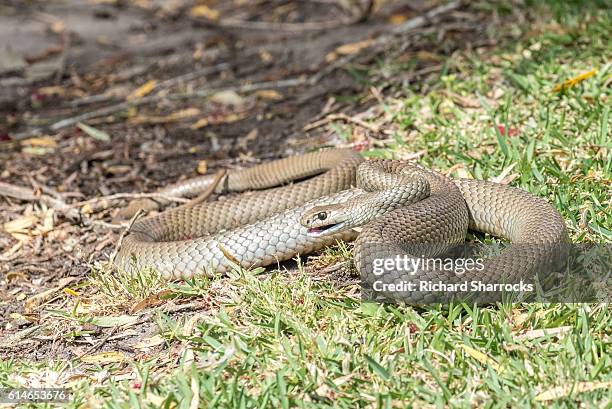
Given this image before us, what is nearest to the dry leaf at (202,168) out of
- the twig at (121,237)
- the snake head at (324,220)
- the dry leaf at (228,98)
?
the twig at (121,237)

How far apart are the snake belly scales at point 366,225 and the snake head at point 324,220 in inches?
0.8

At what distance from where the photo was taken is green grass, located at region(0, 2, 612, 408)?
3.99 metres

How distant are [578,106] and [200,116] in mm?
4037

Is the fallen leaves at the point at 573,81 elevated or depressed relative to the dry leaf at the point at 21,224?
elevated

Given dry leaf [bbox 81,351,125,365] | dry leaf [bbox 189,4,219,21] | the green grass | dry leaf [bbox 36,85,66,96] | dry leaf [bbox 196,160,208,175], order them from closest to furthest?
the green grass → dry leaf [bbox 81,351,125,365] → dry leaf [bbox 196,160,208,175] → dry leaf [bbox 36,85,66,96] → dry leaf [bbox 189,4,219,21]

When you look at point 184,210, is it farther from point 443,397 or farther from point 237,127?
point 443,397

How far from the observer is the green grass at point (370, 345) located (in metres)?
3.99

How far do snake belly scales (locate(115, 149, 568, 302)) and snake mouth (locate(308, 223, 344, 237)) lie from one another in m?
0.02

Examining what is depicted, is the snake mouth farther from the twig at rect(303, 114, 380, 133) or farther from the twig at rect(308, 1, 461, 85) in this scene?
the twig at rect(308, 1, 461, 85)

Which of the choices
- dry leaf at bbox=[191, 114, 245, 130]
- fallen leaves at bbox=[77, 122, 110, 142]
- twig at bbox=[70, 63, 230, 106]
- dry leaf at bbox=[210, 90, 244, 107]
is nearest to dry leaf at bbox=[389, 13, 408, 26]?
twig at bbox=[70, 63, 230, 106]

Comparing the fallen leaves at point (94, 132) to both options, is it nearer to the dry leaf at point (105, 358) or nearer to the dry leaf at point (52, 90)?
the dry leaf at point (52, 90)

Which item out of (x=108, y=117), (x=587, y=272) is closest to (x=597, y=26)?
(x=587, y=272)

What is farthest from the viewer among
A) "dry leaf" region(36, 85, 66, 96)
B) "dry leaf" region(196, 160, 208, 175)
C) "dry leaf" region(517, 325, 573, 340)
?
"dry leaf" region(36, 85, 66, 96)

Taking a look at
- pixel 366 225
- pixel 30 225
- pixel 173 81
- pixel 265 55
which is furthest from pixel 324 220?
pixel 265 55
